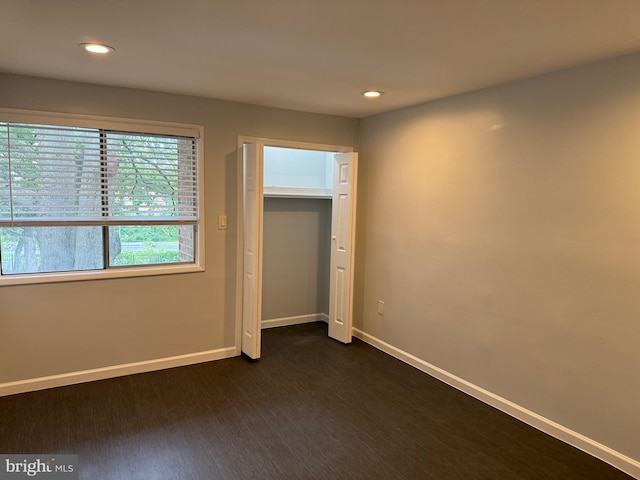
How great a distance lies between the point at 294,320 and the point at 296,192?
58.1 inches

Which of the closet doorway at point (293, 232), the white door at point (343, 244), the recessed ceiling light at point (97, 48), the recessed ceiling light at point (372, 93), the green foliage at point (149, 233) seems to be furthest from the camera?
the white door at point (343, 244)

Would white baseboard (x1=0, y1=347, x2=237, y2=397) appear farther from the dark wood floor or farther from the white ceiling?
the white ceiling

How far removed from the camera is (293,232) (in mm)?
4898

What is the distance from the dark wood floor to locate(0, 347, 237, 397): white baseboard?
0.22 ft

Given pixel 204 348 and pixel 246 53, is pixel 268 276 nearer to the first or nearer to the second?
pixel 204 348

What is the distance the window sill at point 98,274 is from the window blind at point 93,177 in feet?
1.25

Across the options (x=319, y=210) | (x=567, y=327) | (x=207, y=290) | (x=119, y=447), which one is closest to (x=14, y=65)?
(x=207, y=290)

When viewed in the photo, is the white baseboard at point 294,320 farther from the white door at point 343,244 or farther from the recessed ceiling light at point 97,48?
the recessed ceiling light at point 97,48

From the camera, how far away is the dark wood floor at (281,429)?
2.42 metres

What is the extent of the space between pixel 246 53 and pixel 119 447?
94.5 inches

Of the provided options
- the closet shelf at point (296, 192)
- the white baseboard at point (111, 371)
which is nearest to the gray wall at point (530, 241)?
the closet shelf at point (296, 192)

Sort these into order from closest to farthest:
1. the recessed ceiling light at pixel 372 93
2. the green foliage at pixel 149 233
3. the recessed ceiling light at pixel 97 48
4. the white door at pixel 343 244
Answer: the recessed ceiling light at pixel 97 48
the recessed ceiling light at pixel 372 93
the green foliage at pixel 149 233
the white door at pixel 343 244

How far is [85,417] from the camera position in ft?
9.45

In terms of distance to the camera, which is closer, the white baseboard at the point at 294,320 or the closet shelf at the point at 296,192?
the closet shelf at the point at 296,192
